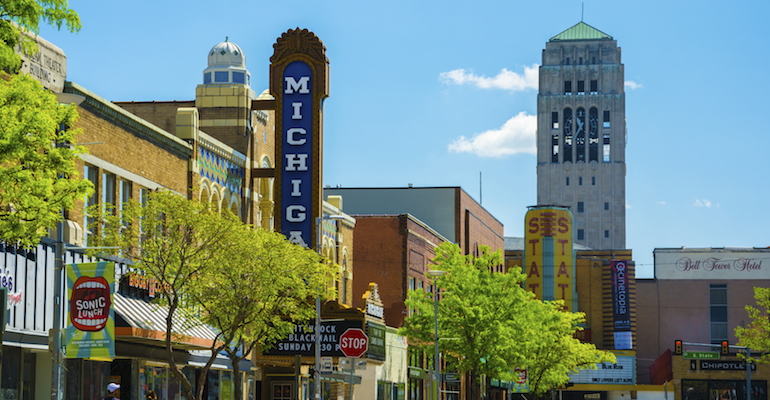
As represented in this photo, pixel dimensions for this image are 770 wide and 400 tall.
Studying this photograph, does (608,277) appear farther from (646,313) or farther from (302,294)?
(302,294)

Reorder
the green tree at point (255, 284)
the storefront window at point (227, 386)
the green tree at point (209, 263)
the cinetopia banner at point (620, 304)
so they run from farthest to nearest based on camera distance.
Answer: the cinetopia banner at point (620, 304)
the storefront window at point (227, 386)
the green tree at point (255, 284)
the green tree at point (209, 263)

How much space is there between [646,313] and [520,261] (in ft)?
57.6

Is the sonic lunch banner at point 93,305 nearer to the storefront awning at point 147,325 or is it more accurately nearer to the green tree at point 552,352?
the storefront awning at point 147,325

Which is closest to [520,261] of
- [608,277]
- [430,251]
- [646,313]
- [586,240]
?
[608,277]

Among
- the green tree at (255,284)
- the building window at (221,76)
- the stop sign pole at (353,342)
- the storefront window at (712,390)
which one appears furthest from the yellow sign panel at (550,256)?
the green tree at (255,284)

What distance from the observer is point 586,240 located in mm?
163000

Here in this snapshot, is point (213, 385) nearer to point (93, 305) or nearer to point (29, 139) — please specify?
point (93, 305)

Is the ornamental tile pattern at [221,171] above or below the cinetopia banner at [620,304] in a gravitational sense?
above

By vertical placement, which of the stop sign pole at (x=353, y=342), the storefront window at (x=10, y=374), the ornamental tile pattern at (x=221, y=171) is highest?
the ornamental tile pattern at (x=221, y=171)

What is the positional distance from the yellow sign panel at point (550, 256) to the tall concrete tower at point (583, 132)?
197 feet

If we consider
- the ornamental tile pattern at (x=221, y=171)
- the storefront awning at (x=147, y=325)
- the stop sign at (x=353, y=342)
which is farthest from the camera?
the stop sign at (x=353, y=342)

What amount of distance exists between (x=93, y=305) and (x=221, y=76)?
21677 millimetres

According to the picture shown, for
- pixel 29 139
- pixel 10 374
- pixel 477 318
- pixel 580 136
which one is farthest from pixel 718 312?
pixel 29 139

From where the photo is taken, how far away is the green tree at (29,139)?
16984 mm
